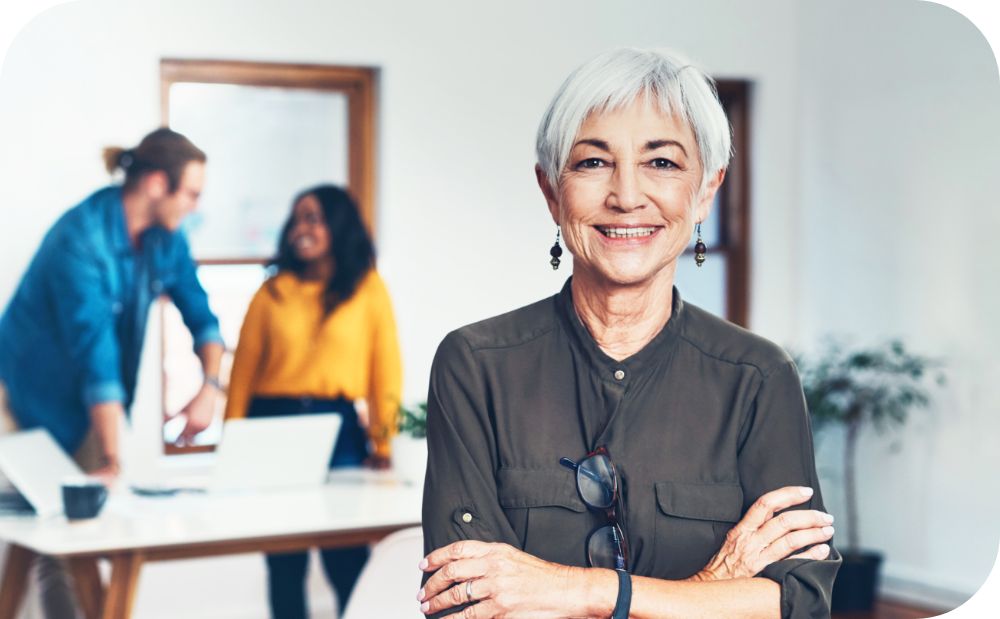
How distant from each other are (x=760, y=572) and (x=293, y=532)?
5.77 feet

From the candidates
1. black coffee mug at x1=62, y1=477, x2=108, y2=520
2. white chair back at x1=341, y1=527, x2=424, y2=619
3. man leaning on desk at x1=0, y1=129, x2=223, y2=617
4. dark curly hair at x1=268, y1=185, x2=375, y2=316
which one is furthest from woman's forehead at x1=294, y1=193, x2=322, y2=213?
white chair back at x1=341, y1=527, x2=424, y2=619

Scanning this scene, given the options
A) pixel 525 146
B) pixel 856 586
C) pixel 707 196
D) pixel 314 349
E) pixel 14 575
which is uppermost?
pixel 525 146

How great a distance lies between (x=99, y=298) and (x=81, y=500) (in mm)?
1603

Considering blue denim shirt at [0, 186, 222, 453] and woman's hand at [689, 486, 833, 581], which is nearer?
woman's hand at [689, 486, 833, 581]

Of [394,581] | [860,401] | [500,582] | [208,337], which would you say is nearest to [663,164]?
[500,582]

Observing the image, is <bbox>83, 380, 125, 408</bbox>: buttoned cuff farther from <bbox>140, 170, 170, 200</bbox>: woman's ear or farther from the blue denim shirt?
<bbox>140, 170, 170, 200</bbox>: woman's ear

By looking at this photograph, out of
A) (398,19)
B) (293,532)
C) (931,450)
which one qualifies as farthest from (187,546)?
(931,450)

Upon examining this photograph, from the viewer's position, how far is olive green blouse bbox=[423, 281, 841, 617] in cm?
157

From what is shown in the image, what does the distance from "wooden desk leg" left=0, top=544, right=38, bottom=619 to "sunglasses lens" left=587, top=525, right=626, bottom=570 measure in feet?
7.88

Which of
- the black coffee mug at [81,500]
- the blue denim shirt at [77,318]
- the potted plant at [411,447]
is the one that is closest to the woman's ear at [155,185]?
the blue denim shirt at [77,318]

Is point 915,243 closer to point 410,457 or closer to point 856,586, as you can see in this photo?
point 856,586

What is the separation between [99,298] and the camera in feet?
15.0

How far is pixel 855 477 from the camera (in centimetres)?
569

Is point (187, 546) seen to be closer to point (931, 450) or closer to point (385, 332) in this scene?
point (385, 332)
